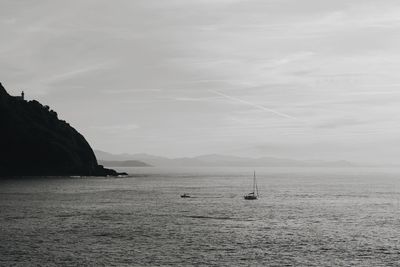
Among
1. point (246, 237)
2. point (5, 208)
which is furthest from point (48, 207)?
point (246, 237)

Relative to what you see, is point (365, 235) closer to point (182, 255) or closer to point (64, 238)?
point (182, 255)

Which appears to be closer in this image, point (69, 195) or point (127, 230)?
point (127, 230)

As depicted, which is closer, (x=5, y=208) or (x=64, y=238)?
(x=64, y=238)

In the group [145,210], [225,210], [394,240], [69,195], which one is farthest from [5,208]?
[394,240]

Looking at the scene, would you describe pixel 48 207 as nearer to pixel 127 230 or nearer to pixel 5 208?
pixel 5 208

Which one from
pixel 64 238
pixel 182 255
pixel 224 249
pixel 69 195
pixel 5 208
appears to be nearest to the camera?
pixel 182 255

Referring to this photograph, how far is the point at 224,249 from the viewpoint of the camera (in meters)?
69.3

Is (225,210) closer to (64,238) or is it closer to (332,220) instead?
(332,220)

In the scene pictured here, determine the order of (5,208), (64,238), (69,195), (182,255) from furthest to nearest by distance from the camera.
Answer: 1. (69,195)
2. (5,208)
3. (64,238)
4. (182,255)

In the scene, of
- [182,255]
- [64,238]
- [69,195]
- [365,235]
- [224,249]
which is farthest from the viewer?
[69,195]

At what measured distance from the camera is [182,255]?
64625 mm

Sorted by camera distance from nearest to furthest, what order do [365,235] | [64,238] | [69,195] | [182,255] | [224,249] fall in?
1. [182,255]
2. [224,249]
3. [64,238]
4. [365,235]
5. [69,195]

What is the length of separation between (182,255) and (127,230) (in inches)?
876

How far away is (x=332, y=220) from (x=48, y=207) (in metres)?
68.1
